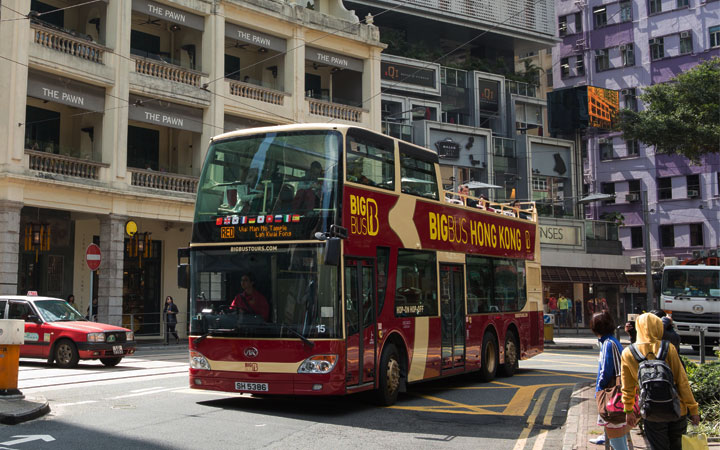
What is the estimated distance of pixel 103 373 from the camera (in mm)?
16812

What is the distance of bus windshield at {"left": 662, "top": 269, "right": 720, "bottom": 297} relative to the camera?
25828 mm

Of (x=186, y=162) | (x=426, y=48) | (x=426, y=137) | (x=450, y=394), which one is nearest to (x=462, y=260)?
(x=450, y=394)

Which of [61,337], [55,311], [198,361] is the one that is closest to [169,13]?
[55,311]

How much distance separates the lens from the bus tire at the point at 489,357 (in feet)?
52.8

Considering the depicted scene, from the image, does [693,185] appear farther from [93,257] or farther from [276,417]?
[276,417]

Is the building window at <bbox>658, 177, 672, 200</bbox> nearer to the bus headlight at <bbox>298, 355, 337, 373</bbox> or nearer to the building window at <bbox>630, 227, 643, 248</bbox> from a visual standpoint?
the building window at <bbox>630, 227, 643, 248</bbox>

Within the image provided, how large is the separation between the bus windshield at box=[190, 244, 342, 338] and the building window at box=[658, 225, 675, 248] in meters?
51.5

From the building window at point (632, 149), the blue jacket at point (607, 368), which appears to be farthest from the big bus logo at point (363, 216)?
the building window at point (632, 149)

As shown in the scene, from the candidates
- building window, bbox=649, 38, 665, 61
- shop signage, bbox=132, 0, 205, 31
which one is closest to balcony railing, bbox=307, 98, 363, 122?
shop signage, bbox=132, 0, 205, 31

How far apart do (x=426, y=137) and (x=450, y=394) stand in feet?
98.8

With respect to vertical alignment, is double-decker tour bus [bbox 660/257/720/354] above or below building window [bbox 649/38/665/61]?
below

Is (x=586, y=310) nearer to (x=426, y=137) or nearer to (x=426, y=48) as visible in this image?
(x=426, y=137)

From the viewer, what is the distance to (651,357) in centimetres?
632

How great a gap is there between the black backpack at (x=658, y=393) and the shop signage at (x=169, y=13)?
2469cm
